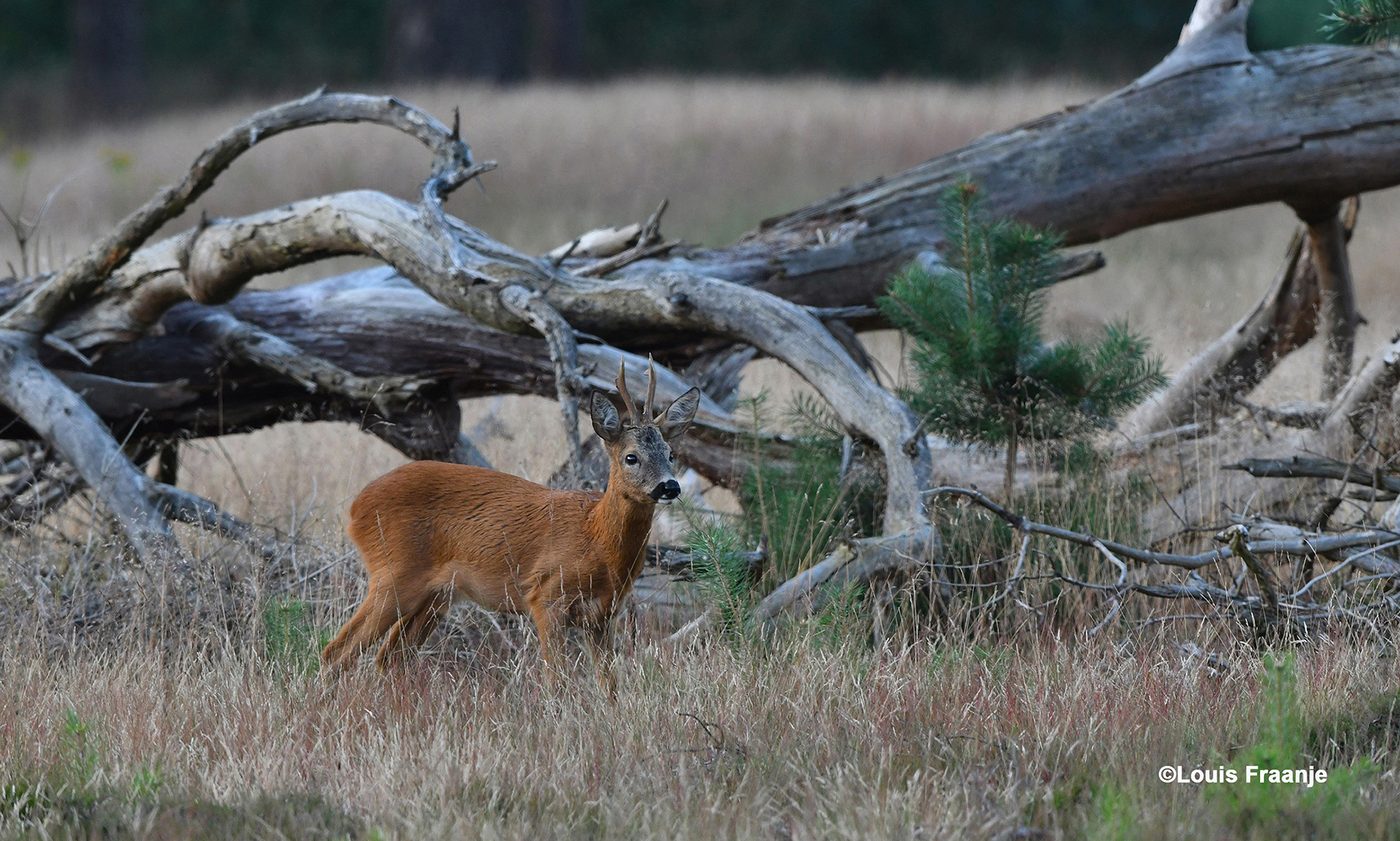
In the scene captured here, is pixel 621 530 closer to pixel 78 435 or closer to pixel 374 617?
pixel 374 617

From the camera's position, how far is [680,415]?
13.6 ft

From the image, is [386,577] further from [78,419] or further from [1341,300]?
[1341,300]

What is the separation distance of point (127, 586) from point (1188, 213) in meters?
5.67

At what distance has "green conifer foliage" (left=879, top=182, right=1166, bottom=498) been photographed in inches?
205

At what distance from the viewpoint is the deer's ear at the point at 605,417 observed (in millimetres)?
3969

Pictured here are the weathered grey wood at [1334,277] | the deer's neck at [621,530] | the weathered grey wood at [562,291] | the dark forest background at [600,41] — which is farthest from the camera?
the dark forest background at [600,41]

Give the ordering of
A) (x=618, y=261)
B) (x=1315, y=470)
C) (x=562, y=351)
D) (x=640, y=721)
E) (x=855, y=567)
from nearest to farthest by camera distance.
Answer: (x=640, y=721) → (x=855, y=567) → (x=1315, y=470) → (x=562, y=351) → (x=618, y=261)

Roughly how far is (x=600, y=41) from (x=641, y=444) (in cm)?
3336

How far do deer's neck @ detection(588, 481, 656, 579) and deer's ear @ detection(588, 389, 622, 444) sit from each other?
16 centimetres

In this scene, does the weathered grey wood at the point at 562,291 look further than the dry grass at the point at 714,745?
Yes

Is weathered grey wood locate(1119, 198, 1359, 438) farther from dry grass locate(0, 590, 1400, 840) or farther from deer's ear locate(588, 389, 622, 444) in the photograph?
deer's ear locate(588, 389, 622, 444)

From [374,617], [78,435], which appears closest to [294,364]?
[78,435]

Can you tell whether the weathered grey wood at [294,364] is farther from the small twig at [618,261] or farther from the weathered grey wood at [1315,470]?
the weathered grey wood at [1315,470]

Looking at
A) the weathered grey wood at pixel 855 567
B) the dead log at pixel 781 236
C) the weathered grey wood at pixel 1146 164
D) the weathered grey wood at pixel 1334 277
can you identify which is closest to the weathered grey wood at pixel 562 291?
the dead log at pixel 781 236
